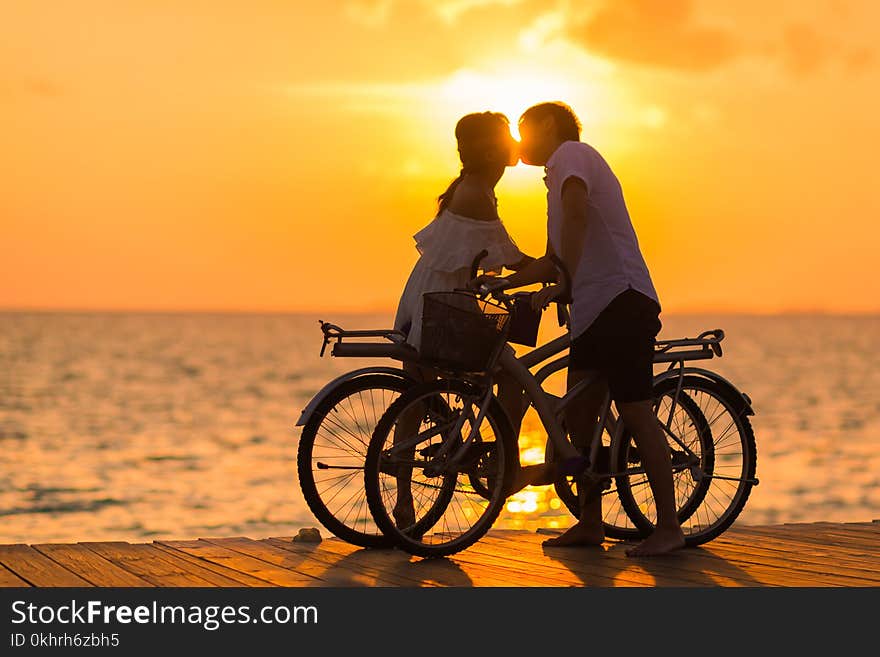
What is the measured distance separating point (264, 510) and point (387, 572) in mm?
17051

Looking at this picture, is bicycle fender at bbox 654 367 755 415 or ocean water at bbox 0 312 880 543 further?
ocean water at bbox 0 312 880 543

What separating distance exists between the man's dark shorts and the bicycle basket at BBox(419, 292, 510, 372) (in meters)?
0.48


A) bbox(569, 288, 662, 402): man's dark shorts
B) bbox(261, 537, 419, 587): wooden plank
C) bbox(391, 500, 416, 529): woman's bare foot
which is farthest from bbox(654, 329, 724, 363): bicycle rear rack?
bbox(261, 537, 419, 587): wooden plank

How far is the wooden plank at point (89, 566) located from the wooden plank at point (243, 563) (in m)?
0.41

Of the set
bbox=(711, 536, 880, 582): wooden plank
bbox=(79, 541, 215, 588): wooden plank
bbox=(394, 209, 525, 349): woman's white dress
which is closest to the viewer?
bbox=(79, 541, 215, 588): wooden plank

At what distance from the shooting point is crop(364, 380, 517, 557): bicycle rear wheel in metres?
6.09

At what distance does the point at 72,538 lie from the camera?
68.0 feet

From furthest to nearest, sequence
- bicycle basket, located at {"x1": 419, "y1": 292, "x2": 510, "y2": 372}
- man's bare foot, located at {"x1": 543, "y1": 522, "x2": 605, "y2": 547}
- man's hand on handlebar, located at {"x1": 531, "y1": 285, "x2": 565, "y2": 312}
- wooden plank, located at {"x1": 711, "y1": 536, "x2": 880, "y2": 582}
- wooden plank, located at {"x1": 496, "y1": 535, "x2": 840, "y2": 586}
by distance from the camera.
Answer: man's bare foot, located at {"x1": 543, "y1": 522, "x2": 605, "y2": 547} → man's hand on handlebar, located at {"x1": 531, "y1": 285, "x2": 565, "y2": 312} → bicycle basket, located at {"x1": 419, "y1": 292, "x2": 510, "y2": 372} → wooden plank, located at {"x1": 711, "y1": 536, "x2": 880, "y2": 582} → wooden plank, located at {"x1": 496, "y1": 535, "x2": 840, "y2": 586}

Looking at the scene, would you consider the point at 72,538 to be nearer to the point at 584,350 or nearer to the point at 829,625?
the point at 584,350

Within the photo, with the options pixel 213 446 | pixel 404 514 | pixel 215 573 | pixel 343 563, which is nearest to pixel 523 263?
pixel 404 514

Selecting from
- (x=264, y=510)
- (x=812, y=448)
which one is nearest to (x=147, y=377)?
(x=812, y=448)

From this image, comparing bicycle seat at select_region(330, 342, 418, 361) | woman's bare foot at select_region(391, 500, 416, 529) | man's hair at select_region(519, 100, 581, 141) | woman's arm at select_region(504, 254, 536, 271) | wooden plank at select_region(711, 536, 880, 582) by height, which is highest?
man's hair at select_region(519, 100, 581, 141)

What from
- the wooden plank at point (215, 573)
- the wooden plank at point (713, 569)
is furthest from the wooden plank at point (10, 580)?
the wooden plank at point (713, 569)

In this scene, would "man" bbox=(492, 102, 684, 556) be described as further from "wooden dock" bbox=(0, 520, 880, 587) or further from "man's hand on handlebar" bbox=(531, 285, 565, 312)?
"wooden dock" bbox=(0, 520, 880, 587)
